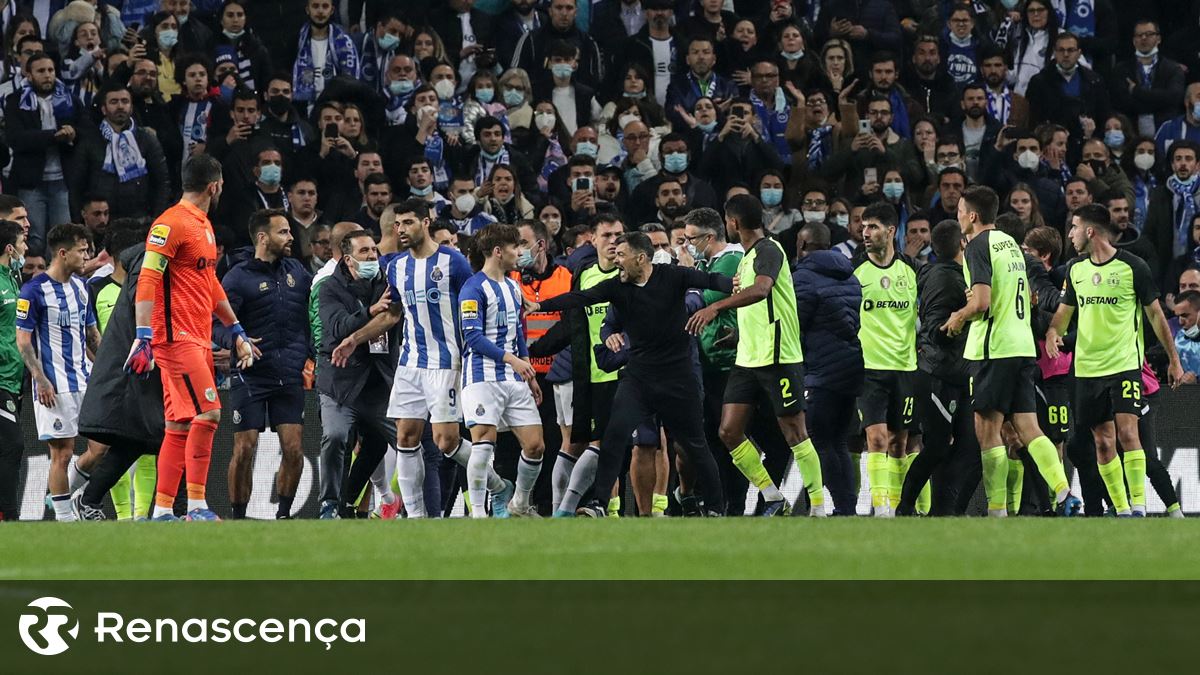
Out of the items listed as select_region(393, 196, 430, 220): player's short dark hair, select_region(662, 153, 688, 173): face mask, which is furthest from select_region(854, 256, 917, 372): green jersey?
select_region(662, 153, 688, 173): face mask

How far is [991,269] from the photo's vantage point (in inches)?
508

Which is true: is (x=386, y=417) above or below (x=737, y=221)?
below

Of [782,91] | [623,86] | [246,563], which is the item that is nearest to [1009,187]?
[782,91]

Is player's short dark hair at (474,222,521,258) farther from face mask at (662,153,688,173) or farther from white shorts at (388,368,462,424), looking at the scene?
face mask at (662,153,688,173)

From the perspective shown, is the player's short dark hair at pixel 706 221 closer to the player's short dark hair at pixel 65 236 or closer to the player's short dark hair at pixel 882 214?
the player's short dark hair at pixel 882 214

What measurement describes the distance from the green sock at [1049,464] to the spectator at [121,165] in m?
9.20

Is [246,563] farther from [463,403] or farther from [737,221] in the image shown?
[737,221]

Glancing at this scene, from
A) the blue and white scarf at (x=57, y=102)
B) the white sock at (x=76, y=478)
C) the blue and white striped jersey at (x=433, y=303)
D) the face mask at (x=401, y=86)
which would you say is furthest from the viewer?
the face mask at (x=401, y=86)

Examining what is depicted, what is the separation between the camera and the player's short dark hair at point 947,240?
14.3 meters

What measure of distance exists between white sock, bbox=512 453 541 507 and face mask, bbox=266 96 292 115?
6.50 m

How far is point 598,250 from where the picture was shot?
14375 mm

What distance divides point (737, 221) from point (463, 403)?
236 centimetres

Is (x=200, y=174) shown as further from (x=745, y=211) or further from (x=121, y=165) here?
(x=121, y=165)
